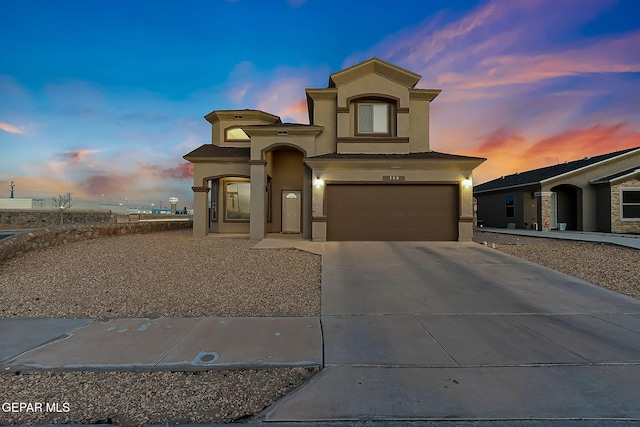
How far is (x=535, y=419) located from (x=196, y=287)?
6.30 metres

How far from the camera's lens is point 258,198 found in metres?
14.1

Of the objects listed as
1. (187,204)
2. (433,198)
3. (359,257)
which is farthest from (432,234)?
(187,204)

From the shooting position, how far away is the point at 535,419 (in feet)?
9.12

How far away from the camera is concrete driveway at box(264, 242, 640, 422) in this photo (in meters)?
2.94

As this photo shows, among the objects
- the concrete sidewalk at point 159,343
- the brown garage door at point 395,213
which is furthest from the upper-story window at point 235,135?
the concrete sidewalk at point 159,343

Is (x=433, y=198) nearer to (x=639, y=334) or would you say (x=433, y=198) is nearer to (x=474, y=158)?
(x=474, y=158)

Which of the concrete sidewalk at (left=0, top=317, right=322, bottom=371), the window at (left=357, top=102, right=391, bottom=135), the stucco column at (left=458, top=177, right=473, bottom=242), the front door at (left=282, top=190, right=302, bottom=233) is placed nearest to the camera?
the concrete sidewalk at (left=0, top=317, right=322, bottom=371)

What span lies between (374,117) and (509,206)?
13.0 metres

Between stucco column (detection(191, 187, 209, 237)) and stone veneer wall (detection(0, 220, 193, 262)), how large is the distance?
3.41 metres

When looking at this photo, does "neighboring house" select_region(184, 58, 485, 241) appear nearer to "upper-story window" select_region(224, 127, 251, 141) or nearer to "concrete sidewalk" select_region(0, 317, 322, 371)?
"upper-story window" select_region(224, 127, 251, 141)

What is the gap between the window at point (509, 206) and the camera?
20.6 metres

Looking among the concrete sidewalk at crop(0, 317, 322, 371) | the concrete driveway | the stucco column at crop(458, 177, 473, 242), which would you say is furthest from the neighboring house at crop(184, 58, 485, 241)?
the concrete sidewalk at crop(0, 317, 322, 371)

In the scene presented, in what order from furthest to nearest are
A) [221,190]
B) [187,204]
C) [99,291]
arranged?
[187,204] < [221,190] < [99,291]

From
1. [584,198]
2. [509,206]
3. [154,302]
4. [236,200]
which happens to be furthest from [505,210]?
[154,302]
